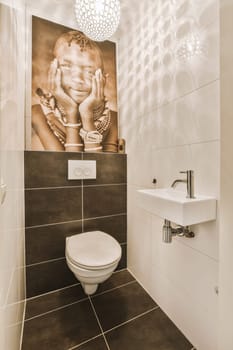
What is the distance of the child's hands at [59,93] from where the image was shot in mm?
1547

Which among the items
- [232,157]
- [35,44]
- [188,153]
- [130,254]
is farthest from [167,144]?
[35,44]

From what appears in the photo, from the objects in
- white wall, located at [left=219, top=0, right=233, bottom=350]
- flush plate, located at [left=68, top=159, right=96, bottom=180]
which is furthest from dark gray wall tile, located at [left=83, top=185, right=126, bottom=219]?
white wall, located at [left=219, top=0, right=233, bottom=350]

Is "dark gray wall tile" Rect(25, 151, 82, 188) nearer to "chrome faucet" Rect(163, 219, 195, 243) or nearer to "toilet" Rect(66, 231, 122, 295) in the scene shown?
"toilet" Rect(66, 231, 122, 295)

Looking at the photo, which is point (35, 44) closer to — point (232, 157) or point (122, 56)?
point (122, 56)

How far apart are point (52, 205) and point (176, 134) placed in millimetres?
1133

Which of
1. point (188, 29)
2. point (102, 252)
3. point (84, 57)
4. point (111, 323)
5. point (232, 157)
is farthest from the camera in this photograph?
point (84, 57)

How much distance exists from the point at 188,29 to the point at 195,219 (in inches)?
41.5

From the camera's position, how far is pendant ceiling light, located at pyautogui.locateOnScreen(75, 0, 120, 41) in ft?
3.69

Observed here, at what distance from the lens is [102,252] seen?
1280 mm

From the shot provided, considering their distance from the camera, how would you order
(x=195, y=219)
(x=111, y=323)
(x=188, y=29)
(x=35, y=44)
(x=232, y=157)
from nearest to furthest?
(x=232, y=157), (x=195, y=219), (x=188, y=29), (x=111, y=323), (x=35, y=44)

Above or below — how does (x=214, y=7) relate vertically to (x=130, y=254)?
above

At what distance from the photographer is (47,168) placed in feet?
4.71

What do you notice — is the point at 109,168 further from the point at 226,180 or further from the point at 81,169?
the point at 226,180

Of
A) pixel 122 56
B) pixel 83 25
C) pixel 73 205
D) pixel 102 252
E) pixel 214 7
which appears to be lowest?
pixel 102 252
